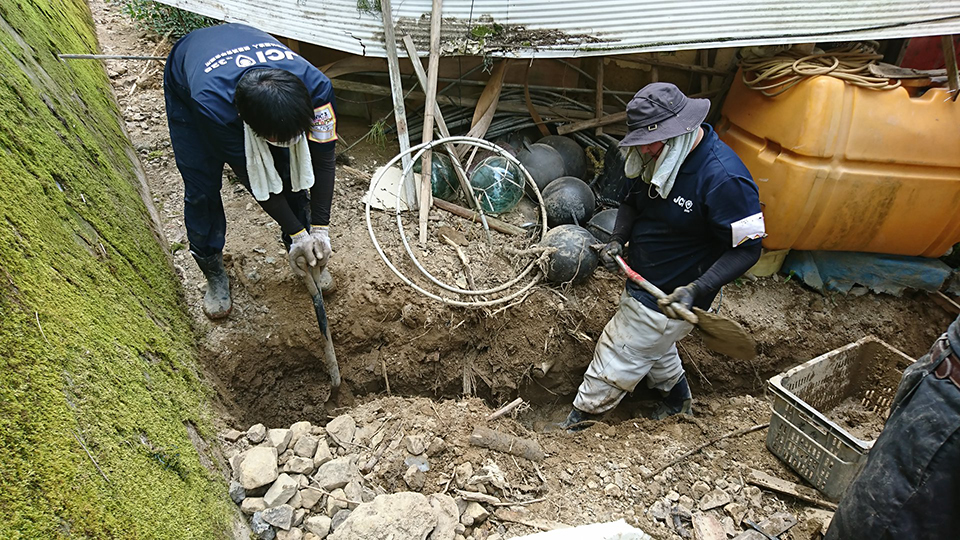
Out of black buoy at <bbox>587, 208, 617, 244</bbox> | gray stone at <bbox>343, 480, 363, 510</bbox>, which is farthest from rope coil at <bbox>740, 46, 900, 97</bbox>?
gray stone at <bbox>343, 480, 363, 510</bbox>

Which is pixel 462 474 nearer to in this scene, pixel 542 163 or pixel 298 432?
pixel 298 432

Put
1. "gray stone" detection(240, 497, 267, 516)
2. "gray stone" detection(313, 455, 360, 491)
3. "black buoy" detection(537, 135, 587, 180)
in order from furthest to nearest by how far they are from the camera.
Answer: "black buoy" detection(537, 135, 587, 180) → "gray stone" detection(313, 455, 360, 491) → "gray stone" detection(240, 497, 267, 516)

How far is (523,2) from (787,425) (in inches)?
130

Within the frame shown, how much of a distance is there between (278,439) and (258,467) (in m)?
0.20

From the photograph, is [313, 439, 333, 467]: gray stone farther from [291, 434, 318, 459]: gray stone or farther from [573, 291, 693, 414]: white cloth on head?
[573, 291, 693, 414]: white cloth on head

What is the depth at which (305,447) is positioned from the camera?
7.71 feet

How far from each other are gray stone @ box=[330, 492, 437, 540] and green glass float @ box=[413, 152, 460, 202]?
2575mm

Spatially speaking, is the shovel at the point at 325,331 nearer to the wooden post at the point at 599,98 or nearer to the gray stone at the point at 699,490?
the gray stone at the point at 699,490

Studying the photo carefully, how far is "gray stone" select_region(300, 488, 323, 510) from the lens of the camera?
2.10 meters

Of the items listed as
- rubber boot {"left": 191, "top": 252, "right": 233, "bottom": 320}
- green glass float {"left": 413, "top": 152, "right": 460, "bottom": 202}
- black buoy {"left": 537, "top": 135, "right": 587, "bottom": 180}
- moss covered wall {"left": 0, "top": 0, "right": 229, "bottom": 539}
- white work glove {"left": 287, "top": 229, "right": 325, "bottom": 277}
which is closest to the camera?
moss covered wall {"left": 0, "top": 0, "right": 229, "bottom": 539}

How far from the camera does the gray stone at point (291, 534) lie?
1.96 metres

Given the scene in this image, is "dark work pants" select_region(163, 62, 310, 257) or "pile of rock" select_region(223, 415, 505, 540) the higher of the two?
"dark work pants" select_region(163, 62, 310, 257)

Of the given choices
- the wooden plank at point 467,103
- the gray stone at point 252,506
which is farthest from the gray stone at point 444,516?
the wooden plank at point 467,103

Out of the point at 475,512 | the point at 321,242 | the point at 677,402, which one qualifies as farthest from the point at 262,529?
the point at 677,402
